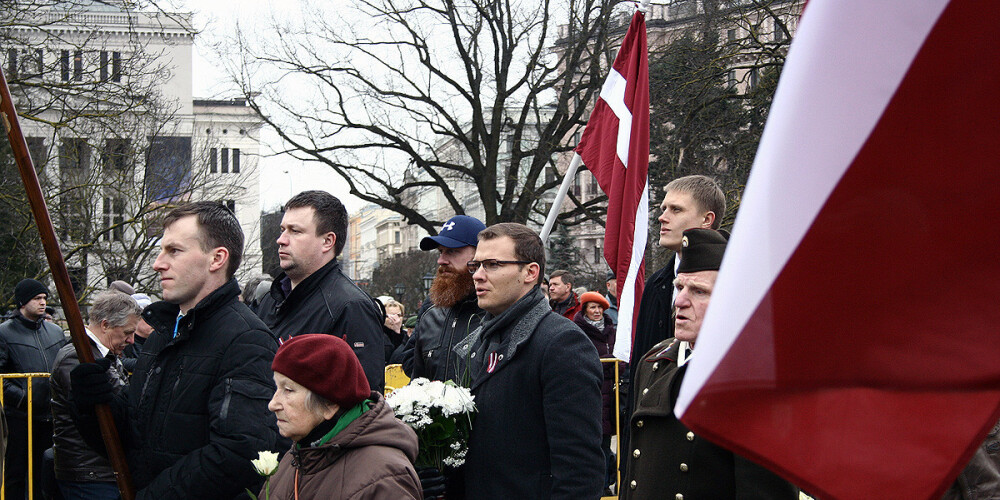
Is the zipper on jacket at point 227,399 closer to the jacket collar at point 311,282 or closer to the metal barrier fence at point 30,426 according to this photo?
the jacket collar at point 311,282

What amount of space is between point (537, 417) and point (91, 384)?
1.80m

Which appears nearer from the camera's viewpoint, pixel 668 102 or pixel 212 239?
pixel 212 239

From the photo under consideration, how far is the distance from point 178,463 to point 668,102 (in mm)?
15764

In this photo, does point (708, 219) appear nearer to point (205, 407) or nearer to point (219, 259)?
point (219, 259)

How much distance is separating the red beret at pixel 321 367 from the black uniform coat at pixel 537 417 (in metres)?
0.74

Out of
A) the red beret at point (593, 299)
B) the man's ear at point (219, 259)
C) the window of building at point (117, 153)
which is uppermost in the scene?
the window of building at point (117, 153)

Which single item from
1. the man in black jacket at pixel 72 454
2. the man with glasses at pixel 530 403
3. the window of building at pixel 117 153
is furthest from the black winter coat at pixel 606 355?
the window of building at pixel 117 153

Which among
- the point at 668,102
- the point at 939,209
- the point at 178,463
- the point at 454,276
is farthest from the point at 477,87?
the point at 939,209

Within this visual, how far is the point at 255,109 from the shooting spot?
23812 millimetres

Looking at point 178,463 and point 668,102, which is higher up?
point 668,102

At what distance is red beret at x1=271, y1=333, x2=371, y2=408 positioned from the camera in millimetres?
3225

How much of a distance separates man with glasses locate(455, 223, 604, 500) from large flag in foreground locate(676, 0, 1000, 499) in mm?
2378

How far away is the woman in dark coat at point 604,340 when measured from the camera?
917 centimetres

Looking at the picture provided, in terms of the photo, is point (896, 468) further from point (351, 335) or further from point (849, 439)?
point (351, 335)
